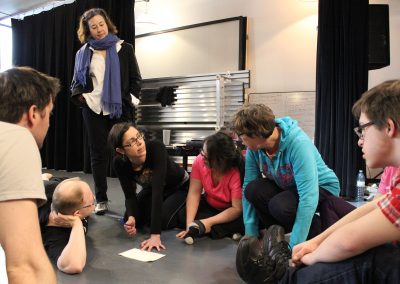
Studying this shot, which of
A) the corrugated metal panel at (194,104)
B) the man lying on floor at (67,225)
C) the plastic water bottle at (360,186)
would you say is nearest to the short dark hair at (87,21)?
the man lying on floor at (67,225)

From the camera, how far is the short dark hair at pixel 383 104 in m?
0.86

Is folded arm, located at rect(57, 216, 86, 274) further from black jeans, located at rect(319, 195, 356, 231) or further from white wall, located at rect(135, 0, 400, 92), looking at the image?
white wall, located at rect(135, 0, 400, 92)

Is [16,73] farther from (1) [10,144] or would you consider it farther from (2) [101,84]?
(2) [101,84]

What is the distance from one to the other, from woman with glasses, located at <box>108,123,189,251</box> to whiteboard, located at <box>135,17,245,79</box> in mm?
2303

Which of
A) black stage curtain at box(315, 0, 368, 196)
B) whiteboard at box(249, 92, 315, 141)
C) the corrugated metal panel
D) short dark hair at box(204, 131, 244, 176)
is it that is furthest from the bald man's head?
whiteboard at box(249, 92, 315, 141)

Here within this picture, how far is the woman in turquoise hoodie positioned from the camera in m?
1.54

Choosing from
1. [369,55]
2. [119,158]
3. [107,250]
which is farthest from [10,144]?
[369,55]

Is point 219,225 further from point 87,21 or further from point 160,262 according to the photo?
point 87,21

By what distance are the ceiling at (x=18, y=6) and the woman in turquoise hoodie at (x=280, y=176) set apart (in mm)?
4477

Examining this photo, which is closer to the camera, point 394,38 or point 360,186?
point 360,186

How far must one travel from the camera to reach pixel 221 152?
6.48ft

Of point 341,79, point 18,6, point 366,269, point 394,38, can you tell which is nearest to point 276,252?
point 366,269

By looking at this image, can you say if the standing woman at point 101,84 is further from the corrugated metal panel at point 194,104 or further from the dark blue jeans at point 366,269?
the dark blue jeans at point 366,269

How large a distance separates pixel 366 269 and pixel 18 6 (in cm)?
568
